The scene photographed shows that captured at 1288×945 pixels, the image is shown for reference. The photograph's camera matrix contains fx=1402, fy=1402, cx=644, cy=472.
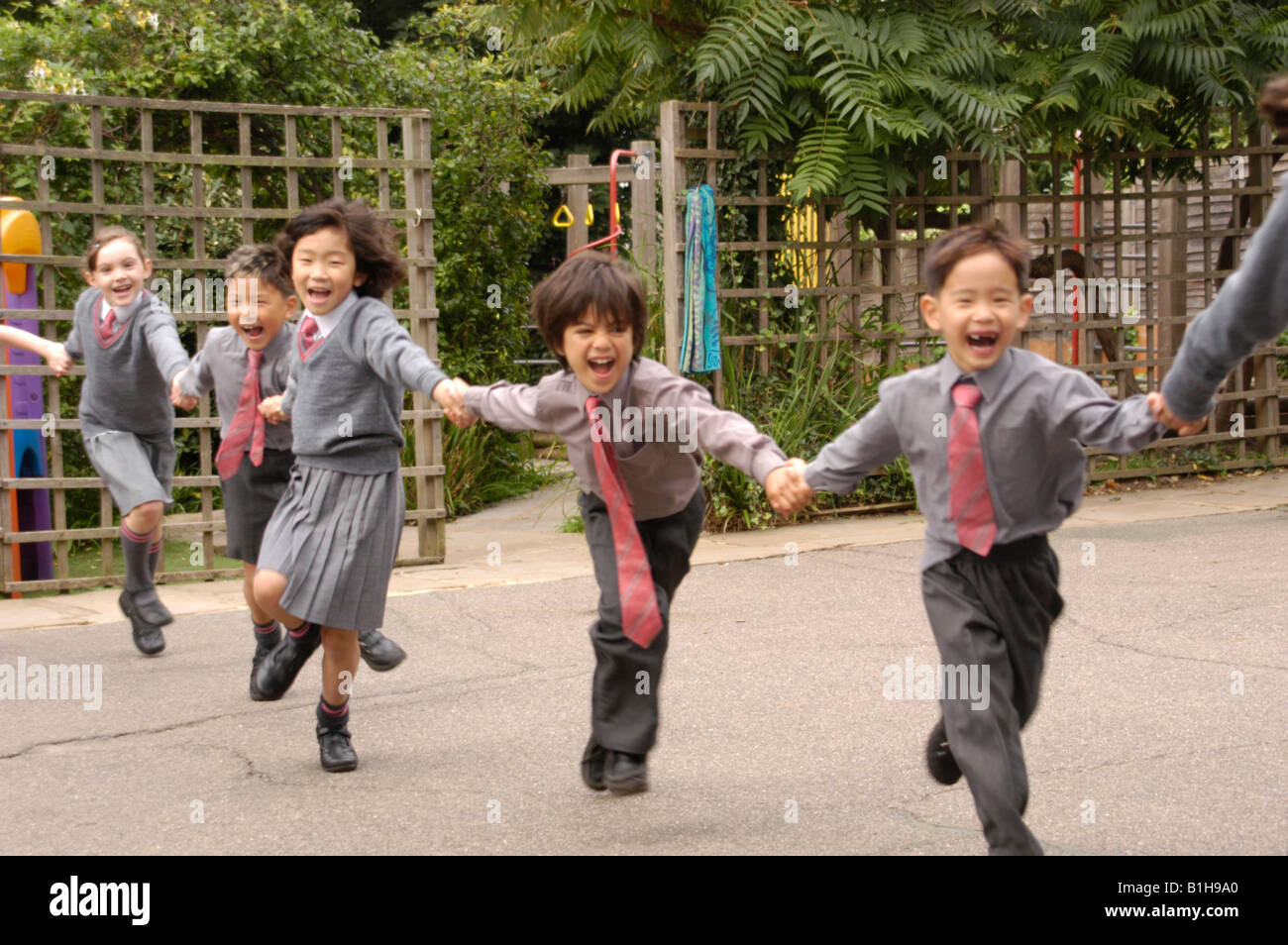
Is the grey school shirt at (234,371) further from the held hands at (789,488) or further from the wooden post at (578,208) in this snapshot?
the wooden post at (578,208)

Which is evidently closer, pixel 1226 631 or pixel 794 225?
pixel 1226 631

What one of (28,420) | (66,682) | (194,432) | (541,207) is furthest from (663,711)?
(541,207)

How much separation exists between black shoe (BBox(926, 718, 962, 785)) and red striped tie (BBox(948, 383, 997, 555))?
610mm

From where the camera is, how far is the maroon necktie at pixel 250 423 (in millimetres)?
5254

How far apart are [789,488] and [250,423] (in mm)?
Result: 2524

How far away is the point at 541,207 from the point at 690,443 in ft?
26.0

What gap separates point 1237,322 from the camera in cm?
285

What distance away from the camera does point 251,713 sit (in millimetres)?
5164

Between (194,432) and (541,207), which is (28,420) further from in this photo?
A: (541,207)

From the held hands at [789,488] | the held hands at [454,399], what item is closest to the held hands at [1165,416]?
the held hands at [789,488]

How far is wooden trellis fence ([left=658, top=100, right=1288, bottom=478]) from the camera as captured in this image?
29.3 feet

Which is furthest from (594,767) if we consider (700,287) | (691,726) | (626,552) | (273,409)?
(700,287)

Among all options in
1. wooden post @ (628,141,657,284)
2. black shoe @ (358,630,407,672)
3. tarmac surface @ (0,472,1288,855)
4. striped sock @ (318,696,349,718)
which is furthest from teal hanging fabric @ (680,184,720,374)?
striped sock @ (318,696,349,718)

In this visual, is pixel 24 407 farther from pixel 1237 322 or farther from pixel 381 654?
pixel 1237 322
